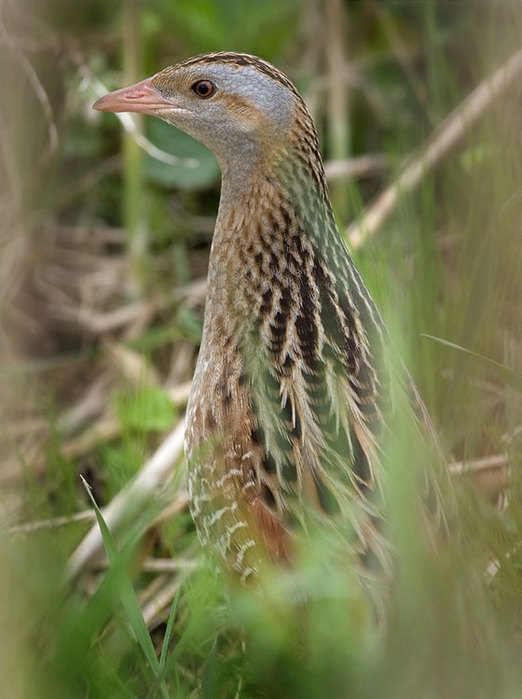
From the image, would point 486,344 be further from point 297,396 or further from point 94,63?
point 94,63

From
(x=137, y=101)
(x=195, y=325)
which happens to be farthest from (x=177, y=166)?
(x=137, y=101)

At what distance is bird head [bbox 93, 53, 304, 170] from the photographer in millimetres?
2199

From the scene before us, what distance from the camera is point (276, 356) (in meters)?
2.03

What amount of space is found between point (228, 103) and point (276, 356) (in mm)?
559

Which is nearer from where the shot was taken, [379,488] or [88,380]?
[379,488]

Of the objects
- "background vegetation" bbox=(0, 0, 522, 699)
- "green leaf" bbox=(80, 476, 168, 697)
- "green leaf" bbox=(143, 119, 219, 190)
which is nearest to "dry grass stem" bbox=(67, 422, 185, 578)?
"background vegetation" bbox=(0, 0, 522, 699)

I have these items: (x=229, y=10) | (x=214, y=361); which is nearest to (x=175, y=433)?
(x=214, y=361)

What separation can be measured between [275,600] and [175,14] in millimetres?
2604

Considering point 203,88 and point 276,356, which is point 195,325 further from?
point 276,356

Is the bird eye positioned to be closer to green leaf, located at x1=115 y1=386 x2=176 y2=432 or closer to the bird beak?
the bird beak

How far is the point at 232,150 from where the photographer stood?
2266 mm

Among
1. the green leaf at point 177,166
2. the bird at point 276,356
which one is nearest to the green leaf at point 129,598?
the bird at point 276,356

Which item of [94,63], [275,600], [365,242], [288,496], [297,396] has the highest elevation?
[94,63]

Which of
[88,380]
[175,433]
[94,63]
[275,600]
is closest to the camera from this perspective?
[275,600]
